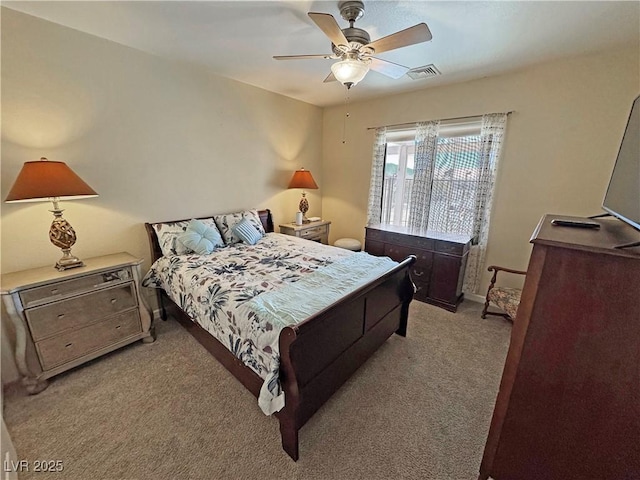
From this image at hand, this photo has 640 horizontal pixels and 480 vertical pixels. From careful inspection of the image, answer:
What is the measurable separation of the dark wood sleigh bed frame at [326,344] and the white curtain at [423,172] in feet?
4.29

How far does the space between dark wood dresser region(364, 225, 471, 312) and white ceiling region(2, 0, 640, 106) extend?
179 centimetres

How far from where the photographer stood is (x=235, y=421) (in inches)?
66.7

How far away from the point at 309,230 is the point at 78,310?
267cm

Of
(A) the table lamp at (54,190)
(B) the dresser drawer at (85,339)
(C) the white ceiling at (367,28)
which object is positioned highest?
(C) the white ceiling at (367,28)

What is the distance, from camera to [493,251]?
310cm

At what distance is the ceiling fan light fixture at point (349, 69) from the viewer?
1716 mm

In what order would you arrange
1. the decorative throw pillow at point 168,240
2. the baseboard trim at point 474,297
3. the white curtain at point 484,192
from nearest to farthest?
the decorative throw pillow at point 168,240 → the white curtain at point 484,192 → the baseboard trim at point 474,297

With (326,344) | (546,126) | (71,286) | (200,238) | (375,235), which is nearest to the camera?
(326,344)

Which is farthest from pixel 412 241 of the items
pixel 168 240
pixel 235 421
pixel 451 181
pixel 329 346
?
pixel 168 240

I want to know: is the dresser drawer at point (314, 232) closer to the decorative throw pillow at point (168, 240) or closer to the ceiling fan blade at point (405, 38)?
the decorative throw pillow at point (168, 240)

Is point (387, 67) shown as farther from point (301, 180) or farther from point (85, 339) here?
point (85, 339)

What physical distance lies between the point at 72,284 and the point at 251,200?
2.09 m

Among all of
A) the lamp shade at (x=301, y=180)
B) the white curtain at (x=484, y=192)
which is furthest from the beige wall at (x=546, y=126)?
the lamp shade at (x=301, y=180)

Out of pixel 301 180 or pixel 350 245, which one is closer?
pixel 301 180
